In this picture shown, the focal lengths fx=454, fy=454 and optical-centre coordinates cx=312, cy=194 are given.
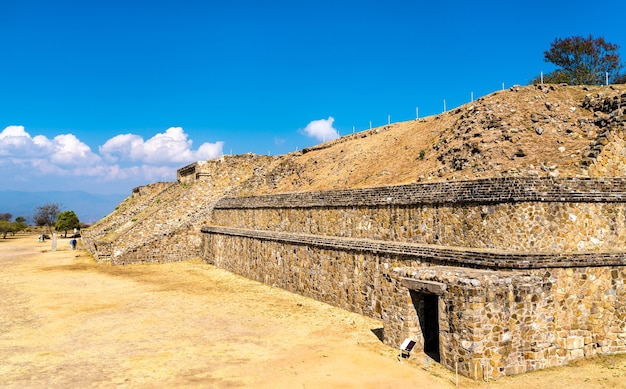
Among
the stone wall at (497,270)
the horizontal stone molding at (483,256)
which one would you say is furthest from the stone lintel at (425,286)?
the horizontal stone molding at (483,256)

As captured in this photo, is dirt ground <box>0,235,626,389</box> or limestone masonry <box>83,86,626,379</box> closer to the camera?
dirt ground <box>0,235,626,389</box>

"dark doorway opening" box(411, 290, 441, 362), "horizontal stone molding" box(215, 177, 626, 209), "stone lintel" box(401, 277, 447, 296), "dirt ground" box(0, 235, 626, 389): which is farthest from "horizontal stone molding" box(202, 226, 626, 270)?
"dirt ground" box(0, 235, 626, 389)

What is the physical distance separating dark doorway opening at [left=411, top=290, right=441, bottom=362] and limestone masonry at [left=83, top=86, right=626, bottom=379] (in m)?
0.03

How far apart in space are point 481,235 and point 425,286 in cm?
261

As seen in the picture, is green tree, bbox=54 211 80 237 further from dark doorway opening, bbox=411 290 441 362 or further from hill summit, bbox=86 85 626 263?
dark doorway opening, bbox=411 290 441 362

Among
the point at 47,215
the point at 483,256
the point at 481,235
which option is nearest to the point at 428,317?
the point at 483,256

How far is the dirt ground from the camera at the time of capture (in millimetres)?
9406

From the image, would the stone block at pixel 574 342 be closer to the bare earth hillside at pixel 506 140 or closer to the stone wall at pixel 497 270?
the stone wall at pixel 497 270

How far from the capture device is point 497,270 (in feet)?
34.0

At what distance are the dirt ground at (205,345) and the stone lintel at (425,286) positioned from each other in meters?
1.62

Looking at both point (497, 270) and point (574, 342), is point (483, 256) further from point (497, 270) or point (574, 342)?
point (574, 342)

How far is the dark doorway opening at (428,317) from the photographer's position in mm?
10883

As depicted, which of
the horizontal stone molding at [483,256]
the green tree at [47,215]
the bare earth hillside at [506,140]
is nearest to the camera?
the horizontal stone molding at [483,256]

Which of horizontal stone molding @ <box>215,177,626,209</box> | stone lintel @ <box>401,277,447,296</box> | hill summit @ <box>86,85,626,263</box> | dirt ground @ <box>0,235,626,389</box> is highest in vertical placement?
hill summit @ <box>86,85,626,263</box>
